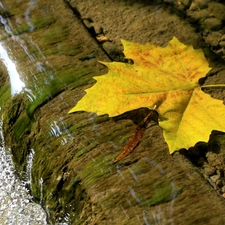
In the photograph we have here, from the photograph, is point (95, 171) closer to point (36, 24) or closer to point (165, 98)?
point (165, 98)

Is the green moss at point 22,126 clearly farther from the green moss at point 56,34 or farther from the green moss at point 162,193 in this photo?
the green moss at point 162,193

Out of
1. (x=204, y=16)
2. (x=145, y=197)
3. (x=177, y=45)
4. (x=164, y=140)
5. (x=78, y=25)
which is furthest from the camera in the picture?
(x=204, y=16)

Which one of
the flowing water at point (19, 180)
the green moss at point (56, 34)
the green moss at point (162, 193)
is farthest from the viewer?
the green moss at point (56, 34)

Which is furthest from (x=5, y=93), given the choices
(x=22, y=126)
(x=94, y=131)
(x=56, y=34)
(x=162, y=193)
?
(x=162, y=193)

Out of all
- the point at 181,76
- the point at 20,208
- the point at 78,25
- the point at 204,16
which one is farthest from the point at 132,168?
the point at 204,16

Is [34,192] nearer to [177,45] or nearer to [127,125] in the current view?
[127,125]

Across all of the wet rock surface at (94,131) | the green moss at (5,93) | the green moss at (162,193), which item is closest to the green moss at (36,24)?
the wet rock surface at (94,131)
